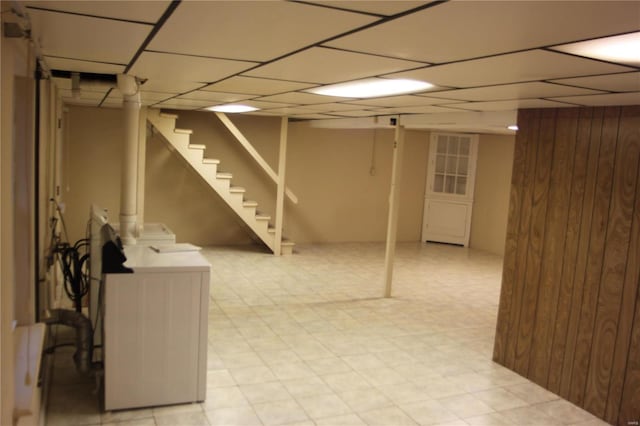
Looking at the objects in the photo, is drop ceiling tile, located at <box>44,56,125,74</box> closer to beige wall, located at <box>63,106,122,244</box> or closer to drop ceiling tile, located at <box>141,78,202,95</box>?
drop ceiling tile, located at <box>141,78,202,95</box>

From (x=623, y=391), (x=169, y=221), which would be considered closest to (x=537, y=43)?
(x=623, y=391)

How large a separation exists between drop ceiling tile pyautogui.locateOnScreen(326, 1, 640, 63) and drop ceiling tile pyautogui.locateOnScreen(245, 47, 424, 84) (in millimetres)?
179

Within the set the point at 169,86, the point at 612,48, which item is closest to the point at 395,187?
the point at 169,86

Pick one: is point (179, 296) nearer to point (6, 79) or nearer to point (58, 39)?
point (58, 39)

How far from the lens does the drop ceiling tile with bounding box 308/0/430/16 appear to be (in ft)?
4.58

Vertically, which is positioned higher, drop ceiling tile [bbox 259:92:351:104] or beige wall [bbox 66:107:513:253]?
drop ceiling tile [bbox 259:92:351:104]

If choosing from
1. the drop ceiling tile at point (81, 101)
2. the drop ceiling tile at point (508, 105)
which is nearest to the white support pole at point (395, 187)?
the drop ceiling tile at point (508, 105)

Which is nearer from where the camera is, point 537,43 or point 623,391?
point 537,43

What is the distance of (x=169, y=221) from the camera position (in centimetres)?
816

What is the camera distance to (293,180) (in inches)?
357

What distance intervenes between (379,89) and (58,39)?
1945mm

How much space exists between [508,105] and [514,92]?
2.54 ft

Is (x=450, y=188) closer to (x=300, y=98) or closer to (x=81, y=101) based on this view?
(x=300, y=98)

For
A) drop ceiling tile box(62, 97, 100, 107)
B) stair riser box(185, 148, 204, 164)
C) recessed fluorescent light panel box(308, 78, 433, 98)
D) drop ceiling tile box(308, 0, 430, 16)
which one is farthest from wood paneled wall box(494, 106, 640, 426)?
drop ceiling tile box(62, 97, 100, 107)
